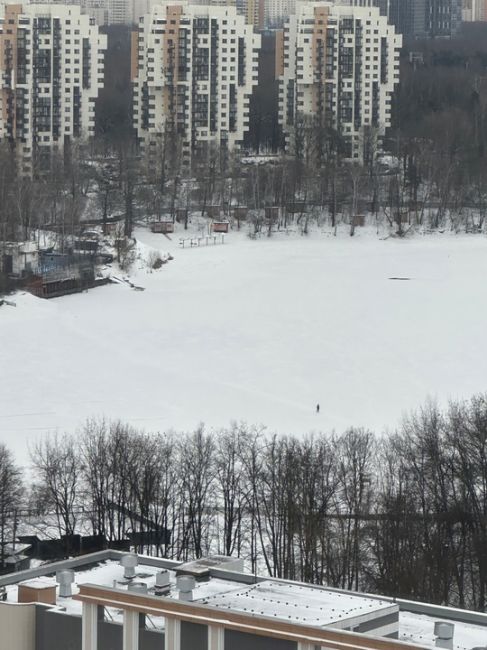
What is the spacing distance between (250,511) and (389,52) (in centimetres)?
3183

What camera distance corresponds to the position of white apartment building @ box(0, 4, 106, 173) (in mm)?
44312

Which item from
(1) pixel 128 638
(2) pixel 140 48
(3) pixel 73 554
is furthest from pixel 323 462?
(2) pixel 140 48

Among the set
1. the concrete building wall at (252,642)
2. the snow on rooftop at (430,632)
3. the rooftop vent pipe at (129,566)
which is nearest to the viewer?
the concrete building wall at (252,642)

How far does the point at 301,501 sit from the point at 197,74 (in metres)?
30.1

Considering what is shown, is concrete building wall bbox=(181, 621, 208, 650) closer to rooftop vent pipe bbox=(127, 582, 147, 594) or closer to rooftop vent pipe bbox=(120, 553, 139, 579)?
rooftop vent pipe bbox=(127, 582, 147, 594)

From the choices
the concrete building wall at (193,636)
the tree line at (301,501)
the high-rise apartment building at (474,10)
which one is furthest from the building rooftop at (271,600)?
the high-rise apartment building at (474,10)

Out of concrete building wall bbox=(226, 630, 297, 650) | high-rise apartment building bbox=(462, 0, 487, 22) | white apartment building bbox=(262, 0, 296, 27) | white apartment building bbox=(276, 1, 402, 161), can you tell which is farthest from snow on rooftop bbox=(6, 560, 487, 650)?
high-rise apartment building bbox=(462, 0, 487, 22)

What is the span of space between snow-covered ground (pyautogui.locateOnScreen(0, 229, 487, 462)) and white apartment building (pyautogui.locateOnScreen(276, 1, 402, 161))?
39.0ft

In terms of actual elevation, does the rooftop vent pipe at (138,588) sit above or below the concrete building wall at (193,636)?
above

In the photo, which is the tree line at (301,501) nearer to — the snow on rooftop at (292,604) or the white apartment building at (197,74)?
the snow on rooftop at (292,604)

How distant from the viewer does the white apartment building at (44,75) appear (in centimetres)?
4431

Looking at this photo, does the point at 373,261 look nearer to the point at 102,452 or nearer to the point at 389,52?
the point at 389,52

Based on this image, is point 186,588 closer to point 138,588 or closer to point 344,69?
point 138,588

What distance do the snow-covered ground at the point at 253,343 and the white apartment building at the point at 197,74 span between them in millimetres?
10818
